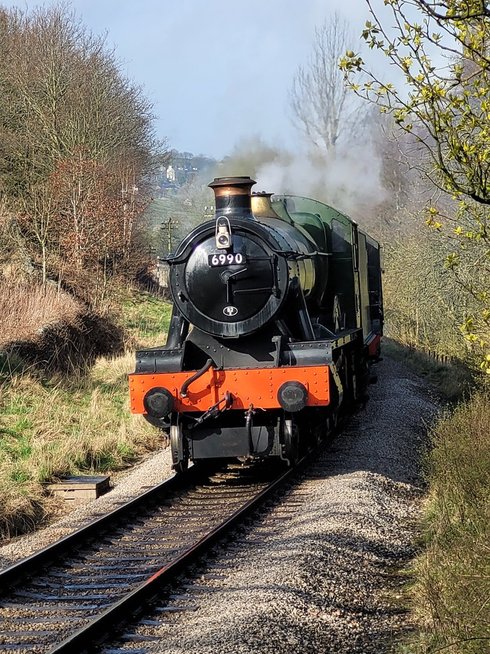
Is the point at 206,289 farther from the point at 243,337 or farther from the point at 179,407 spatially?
the point at 179,407

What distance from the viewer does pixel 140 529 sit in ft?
24.8

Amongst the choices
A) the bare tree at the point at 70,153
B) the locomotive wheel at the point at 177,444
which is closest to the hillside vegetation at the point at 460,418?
the locomotive wheel at the point at 177,444

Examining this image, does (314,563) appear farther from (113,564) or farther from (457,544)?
(113,564)

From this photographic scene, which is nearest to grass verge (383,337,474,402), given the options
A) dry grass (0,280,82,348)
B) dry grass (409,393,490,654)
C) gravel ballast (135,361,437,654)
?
gravel ballast (135,361,437,654)

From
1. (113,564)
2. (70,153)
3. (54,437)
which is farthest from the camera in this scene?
(70,153)

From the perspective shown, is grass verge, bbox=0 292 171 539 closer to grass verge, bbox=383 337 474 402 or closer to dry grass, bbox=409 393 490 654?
dry grass, bbox=409 393 490 654

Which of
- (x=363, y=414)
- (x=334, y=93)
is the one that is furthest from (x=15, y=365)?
(x=334, y=93)

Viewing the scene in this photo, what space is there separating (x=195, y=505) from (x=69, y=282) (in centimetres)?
1595

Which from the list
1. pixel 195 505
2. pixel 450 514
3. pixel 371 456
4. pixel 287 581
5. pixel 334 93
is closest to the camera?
pixel 287 581

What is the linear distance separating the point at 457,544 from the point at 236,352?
3.89m

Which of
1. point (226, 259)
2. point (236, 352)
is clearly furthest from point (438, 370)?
point (226, 259)

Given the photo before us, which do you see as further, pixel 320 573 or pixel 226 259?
pixel 226 259

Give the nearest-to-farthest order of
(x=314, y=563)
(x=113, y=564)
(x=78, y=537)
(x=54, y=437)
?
(x=314, y=563)
(x=113, y=564)
(x=78, y=537)
(x=54, y=437)

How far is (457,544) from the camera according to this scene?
18.9ft
